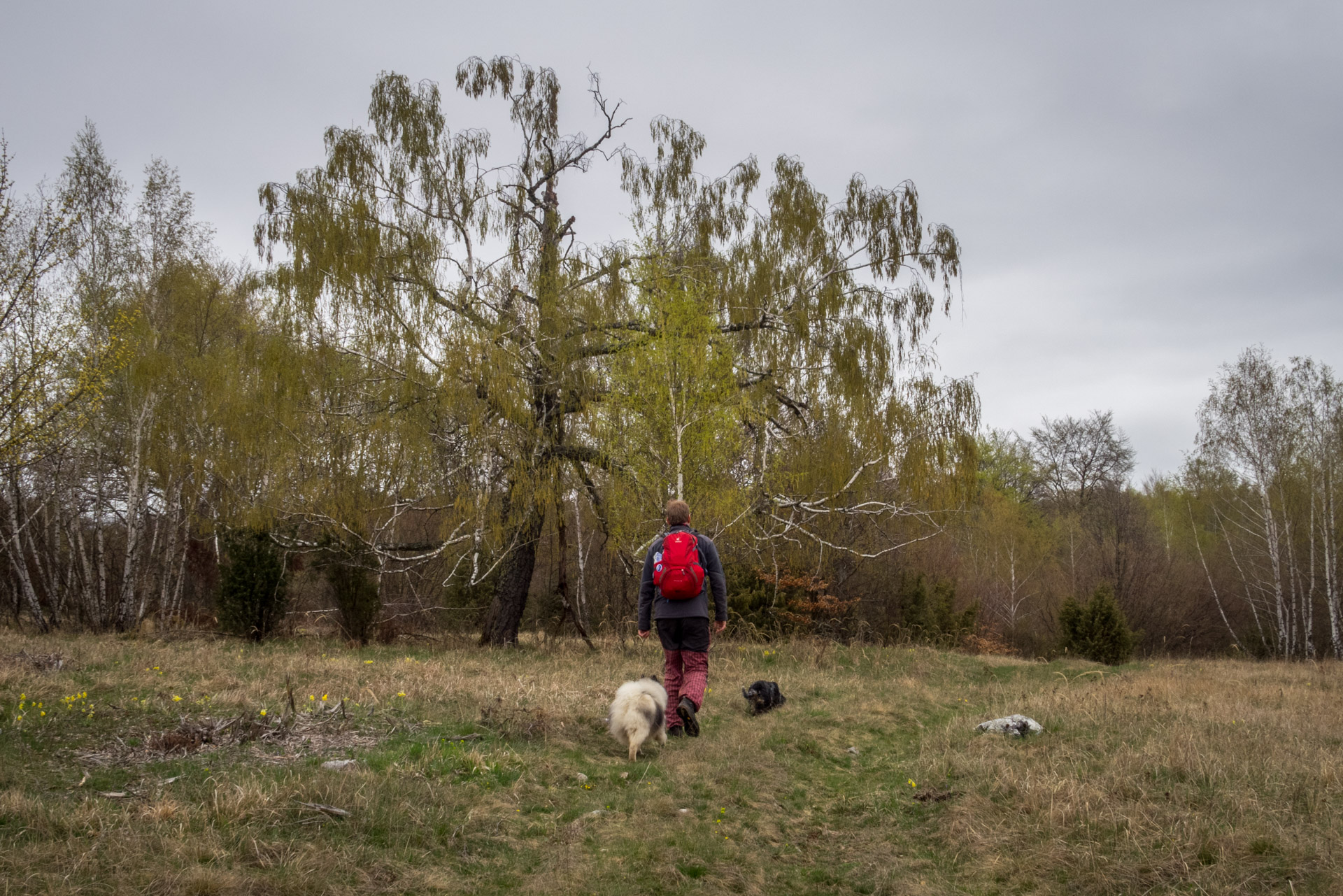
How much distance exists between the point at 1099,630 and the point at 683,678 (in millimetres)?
17804

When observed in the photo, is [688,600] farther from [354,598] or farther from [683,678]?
[354,598]

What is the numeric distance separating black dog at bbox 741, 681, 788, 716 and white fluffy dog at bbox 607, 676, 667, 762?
195 cm

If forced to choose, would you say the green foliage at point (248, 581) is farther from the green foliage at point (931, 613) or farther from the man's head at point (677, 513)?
the green foliage at point (931, 613)

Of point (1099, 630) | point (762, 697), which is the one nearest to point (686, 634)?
point (762, 697)

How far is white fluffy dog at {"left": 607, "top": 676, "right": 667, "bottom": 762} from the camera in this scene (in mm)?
6105

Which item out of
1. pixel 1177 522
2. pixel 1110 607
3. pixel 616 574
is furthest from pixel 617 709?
pixel 1177 522

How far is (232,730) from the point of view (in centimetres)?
554

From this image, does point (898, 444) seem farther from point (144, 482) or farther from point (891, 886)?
point (144, 482)

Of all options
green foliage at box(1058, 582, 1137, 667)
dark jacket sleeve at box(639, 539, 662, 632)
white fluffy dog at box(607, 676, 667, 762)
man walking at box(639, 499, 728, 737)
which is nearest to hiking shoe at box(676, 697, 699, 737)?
man walking at box(639, 499, 728, 737)

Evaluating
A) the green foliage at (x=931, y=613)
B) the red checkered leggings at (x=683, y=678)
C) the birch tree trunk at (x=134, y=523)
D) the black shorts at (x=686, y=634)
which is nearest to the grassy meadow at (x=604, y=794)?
the red checkered leggings at (x=683, y=678)

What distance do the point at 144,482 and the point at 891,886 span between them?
19.0 meters

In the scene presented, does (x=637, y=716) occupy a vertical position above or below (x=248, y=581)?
below

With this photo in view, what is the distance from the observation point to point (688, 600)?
690 cm

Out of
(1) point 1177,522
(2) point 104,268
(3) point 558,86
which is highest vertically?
(3) point 558,86
